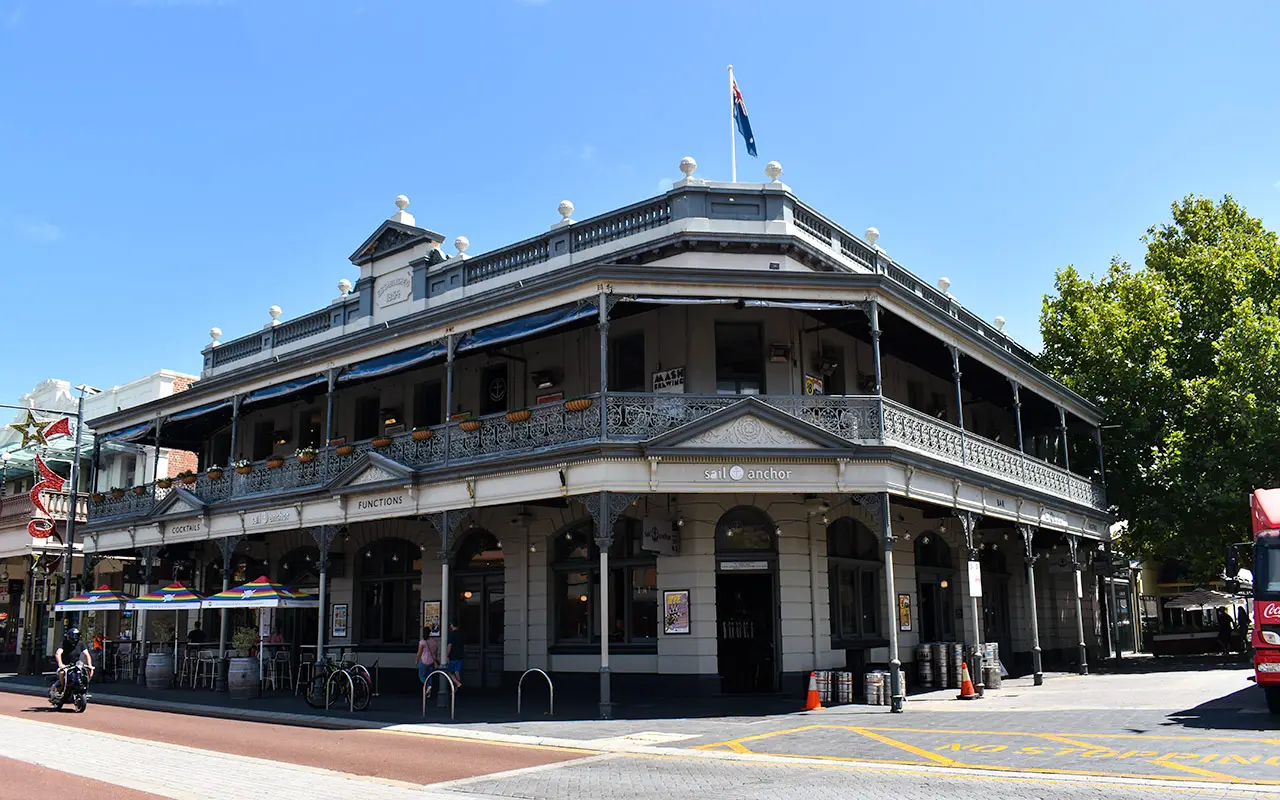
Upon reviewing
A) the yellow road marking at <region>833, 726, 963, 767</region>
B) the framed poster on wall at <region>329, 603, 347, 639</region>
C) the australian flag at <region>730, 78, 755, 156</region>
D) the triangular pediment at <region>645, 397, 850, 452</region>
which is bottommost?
the yellow road marking at <region>833, 726, 963, 767</region>

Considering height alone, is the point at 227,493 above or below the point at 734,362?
below

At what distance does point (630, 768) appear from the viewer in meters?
12.1

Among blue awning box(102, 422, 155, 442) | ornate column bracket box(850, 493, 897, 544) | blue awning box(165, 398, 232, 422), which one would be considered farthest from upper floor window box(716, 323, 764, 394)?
blue awning box(102, 422, 155, 442)

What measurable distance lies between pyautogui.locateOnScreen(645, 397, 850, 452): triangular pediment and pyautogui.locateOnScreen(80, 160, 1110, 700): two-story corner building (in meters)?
0.04

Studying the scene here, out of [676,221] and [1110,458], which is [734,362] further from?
[1110,458]

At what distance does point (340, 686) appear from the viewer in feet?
66.2

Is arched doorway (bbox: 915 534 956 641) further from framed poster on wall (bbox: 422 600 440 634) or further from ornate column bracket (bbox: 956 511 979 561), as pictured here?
framed poster on wall (bbox: 422 600 440 634)

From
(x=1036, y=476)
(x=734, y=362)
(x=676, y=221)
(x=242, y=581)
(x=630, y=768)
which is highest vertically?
(x=676, y=221)

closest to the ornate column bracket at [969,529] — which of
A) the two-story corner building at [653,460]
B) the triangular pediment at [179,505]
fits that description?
the two-story corner building at [653,460]

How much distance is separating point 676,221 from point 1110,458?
63.6ft

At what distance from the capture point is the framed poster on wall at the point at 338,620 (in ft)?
87.6

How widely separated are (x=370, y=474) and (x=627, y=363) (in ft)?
20.4

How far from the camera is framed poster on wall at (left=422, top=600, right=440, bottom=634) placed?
24312mm

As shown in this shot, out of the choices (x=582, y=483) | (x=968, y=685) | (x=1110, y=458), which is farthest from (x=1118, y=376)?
(x=582, y=483)
